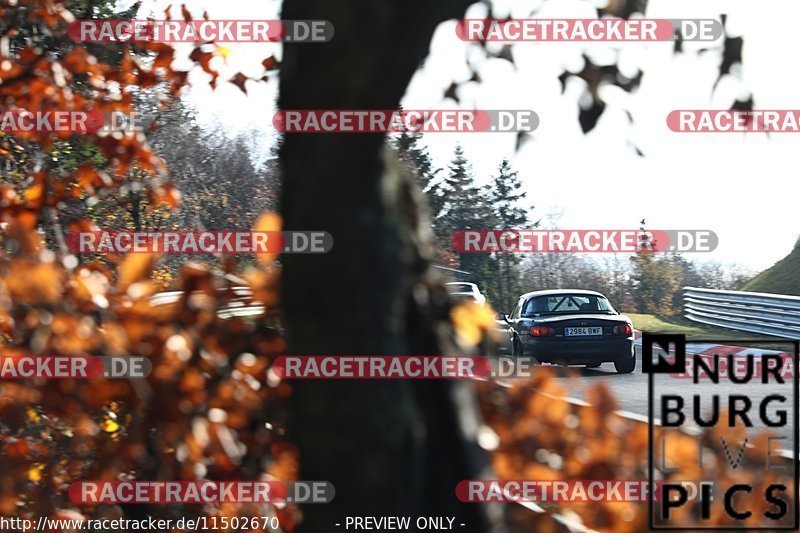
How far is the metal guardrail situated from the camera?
22820 mm

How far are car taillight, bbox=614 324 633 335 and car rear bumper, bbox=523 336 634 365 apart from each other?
0.08 metres

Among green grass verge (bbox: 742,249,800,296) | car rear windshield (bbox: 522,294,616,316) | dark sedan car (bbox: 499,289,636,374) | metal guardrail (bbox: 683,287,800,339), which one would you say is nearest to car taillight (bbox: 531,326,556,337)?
dark sedan car (bbox: 499,289,636,374)

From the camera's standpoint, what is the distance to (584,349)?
15484mm

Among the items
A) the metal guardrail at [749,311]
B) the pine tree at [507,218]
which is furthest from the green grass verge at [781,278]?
the pine tree at [507,218]

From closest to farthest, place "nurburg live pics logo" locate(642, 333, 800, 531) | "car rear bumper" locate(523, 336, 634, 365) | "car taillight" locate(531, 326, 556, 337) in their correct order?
"nurburg live pics logo" locate(642, 333, 800, 531) < "car rear bumper" locate(523, 336, 634, 365) < "car taillight" locate(531, 326, 556, 337)

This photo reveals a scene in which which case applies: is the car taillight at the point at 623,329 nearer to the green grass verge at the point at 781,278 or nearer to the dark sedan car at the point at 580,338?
the dark sedan car at the point at 580,338

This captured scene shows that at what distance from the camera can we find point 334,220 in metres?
1.97

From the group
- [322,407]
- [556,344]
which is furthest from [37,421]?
[556,344]

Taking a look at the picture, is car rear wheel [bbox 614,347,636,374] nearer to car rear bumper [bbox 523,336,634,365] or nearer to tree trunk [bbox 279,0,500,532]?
car rear bumper [bbox 523,336,634,365]

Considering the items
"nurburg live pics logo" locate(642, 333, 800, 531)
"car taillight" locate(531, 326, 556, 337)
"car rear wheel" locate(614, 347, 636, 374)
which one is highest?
"nurburg live pics logo" locate(642, 333, 800, 531)

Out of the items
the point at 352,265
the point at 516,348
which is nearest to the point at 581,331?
the point at 516,348

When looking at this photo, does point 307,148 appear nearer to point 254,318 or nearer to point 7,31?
point 254,318

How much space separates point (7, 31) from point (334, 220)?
9.38ft

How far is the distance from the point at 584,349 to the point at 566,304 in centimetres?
127
